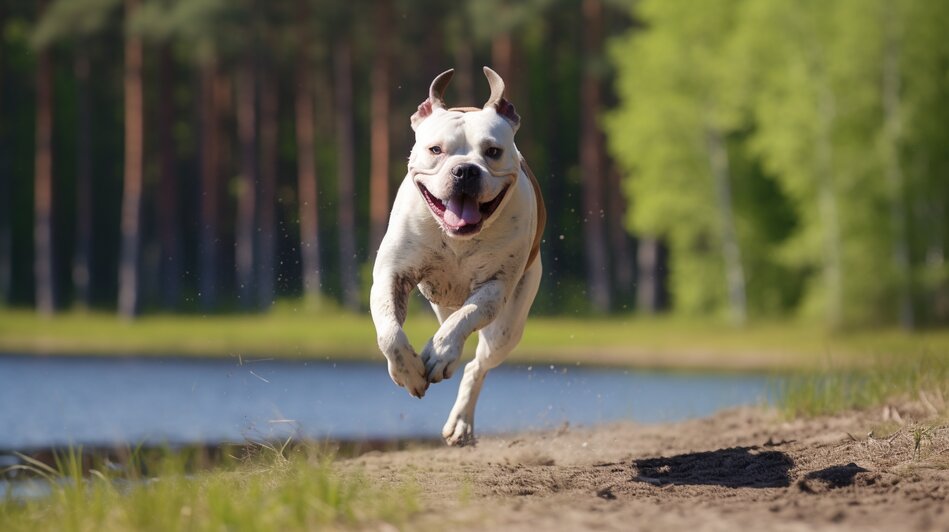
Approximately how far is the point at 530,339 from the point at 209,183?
11300mm

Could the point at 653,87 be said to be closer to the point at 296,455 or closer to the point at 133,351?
the point at 133,351

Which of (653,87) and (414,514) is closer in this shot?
(414,514)

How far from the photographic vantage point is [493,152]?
6457mm

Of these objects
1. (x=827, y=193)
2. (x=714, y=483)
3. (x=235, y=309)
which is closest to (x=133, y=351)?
(x=235, y=309)

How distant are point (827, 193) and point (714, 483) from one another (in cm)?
2093

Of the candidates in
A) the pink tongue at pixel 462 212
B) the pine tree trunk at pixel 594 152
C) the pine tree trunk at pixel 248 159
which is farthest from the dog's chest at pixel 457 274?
the pine tree trunk at pixel 594 152

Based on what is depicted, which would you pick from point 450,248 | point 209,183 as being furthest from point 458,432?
point 209,183

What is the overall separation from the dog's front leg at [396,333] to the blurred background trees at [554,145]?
20.6m

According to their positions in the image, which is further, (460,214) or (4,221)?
(4,221)

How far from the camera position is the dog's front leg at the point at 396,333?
5.96 metres

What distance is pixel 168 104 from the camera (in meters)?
32.1

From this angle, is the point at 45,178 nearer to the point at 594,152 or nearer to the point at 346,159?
the point at 346,159

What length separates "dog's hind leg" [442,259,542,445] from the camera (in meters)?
7.36

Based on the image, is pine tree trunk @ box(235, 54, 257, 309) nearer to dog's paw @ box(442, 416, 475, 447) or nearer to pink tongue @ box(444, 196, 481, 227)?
dog's paw @ box(442, 416, 475, 447)
